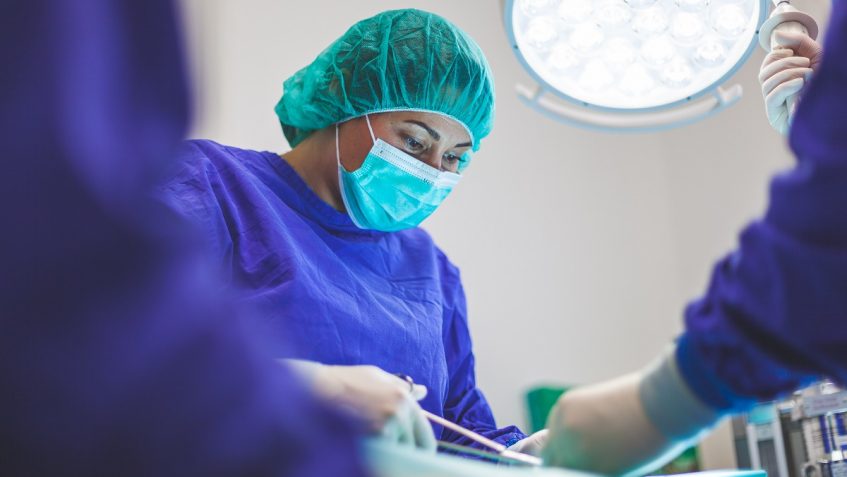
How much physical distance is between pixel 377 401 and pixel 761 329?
432mm

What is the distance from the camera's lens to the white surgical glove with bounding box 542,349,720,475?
753 mm

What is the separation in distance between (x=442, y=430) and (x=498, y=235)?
1434 millimetres

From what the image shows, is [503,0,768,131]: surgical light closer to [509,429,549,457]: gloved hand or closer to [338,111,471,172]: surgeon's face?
[338,111,471,172]: surgeon's face

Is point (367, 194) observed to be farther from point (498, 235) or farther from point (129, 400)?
point (498, 235)

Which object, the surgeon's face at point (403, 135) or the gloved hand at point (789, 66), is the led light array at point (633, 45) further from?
the surgeon's face at point (403, 135)

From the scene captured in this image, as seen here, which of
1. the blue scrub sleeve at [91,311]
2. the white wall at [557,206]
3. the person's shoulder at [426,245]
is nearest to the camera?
the blue scrub sleeve at [91,311]

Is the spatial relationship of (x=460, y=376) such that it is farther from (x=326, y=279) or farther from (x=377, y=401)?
(x=377, y=401)

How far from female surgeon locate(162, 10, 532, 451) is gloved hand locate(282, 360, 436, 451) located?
32 centimetres

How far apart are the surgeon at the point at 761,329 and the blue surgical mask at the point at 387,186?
80 cm

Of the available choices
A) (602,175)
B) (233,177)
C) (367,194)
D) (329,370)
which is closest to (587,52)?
(367,194)

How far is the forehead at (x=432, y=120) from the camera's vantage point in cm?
159

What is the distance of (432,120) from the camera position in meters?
1.60

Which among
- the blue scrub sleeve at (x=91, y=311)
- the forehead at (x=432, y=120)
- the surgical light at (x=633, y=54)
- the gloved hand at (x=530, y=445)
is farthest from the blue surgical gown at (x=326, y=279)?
the blue scrub sleeve at (x=91, y=311)

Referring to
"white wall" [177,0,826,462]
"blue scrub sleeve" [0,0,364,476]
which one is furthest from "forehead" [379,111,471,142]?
"blue scrub sleeve" [0,0,364,476]
